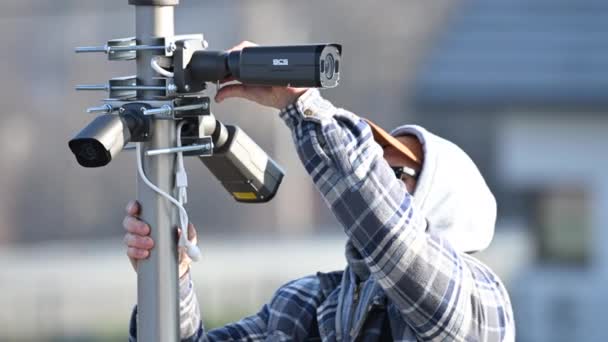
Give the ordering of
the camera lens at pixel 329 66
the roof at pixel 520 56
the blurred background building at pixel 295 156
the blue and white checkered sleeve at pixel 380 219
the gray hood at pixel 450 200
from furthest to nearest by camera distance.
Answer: the roof at pixel 520 56 < the blurred background building at pixel 295 156 < the gray hood at pixel 450 200 < the blue and white checkered sleeve at pixel 380 219 < the camera lens at pixel 329 66

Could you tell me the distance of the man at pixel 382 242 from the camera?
163 centimetres

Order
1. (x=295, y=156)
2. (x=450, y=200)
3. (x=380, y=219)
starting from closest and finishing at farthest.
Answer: (x=380, y=219), (x=450, y=200), (x=295, y=156)

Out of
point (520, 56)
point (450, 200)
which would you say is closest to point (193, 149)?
point (450, 200)

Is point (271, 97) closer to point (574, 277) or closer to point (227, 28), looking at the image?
point (574, 277)

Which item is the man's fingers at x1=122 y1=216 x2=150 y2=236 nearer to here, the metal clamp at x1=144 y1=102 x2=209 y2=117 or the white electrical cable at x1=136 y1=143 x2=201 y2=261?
the white electrical cable at x1=136 y1=143 x2=201 y2=261

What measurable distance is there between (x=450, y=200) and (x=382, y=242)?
221 millimetres

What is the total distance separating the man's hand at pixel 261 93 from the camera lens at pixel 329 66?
0.35ft

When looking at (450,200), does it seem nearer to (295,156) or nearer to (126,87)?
(126,87)

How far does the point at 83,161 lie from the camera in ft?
4.69

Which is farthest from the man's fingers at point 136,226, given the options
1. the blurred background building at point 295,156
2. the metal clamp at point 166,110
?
the blurred background building at point 295,156

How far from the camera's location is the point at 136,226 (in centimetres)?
155

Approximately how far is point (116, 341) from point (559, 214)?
11.2 feet

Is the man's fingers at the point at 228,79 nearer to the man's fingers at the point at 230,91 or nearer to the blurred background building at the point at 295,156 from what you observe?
the man's fingers at the point at 230,91

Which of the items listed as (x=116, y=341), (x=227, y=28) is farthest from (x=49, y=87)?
(x=116, y=341)
